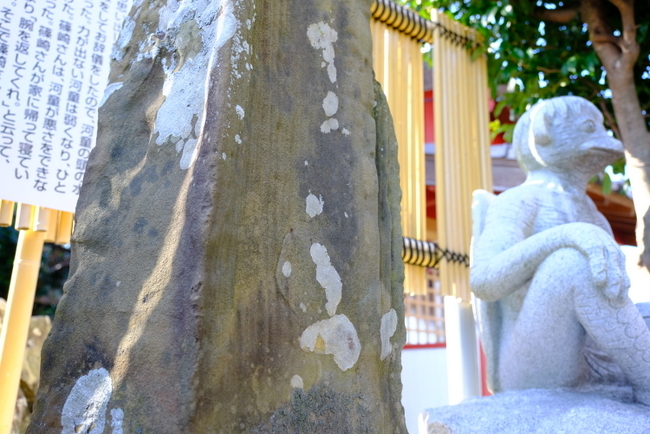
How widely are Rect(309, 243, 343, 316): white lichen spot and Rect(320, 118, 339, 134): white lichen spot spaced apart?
0.26 meters

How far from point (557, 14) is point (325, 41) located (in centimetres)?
283

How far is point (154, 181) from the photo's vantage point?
1.16 meters

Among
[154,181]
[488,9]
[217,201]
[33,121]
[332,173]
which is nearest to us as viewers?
[217,201]

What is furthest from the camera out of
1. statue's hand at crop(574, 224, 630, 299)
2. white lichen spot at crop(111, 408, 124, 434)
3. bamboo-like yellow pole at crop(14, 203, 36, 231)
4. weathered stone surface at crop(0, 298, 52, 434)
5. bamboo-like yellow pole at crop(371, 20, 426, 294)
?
weathered stone surface at crop(0, 298, 52, 434)

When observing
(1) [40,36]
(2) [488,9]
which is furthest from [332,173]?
(2) [488,9]

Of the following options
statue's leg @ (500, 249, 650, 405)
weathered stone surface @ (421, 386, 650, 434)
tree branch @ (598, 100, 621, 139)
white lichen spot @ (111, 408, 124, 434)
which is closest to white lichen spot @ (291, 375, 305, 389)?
white lichen spot @ (111, 408, 124, 434)

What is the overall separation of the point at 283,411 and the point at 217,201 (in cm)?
38

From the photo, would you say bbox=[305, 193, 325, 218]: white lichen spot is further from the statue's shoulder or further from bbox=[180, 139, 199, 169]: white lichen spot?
the statue's shoulder

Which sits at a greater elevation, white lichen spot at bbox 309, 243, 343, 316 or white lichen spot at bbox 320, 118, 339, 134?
white lichen spot at bbox 320, 118, 339, 134

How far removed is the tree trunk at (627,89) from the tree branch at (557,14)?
199mm

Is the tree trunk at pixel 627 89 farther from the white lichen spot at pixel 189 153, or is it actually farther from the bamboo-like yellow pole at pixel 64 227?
the bamboo-like yellow pole at pixel 64 227

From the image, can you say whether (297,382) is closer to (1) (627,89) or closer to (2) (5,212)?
(2) (5,212)

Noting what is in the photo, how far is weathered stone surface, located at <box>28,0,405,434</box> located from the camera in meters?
1.00

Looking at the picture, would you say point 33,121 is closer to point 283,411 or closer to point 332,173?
point 332,173
